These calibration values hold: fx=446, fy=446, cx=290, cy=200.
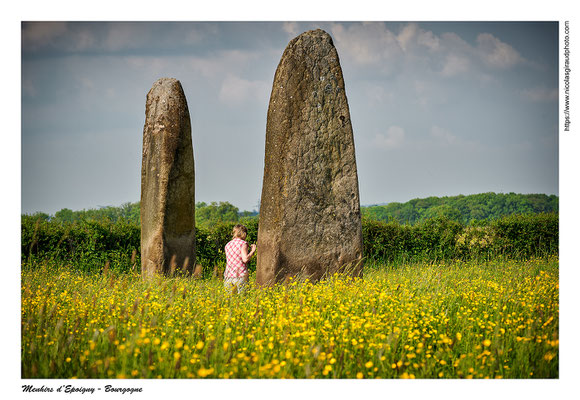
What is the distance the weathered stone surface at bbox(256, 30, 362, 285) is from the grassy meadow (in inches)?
25.3

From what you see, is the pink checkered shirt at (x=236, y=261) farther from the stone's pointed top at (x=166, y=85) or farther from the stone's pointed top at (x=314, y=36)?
the stone's pointed top at (x=166, y=85)

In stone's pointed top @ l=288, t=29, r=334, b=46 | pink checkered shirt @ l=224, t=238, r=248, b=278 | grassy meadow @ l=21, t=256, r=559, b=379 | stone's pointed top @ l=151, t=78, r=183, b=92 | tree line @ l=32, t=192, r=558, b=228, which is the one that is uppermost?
stone's pointed top @ l=288, t=29, r=334, b=46

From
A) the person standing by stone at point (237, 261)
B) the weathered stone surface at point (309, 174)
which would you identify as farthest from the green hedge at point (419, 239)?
the weathered stone surface at point (309, 174)

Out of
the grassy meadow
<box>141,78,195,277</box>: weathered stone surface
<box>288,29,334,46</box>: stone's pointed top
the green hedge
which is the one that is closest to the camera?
the grassy meadow

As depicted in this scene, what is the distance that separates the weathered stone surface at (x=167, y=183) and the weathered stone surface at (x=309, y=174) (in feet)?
8.03

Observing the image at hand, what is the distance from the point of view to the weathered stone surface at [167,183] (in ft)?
29.2

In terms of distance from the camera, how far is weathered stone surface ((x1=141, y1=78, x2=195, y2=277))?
891cm

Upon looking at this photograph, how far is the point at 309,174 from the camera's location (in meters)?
7.30

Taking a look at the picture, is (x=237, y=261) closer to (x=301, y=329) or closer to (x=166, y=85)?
(x=301, y=329)

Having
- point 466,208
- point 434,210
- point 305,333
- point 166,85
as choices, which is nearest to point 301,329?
point 305,333

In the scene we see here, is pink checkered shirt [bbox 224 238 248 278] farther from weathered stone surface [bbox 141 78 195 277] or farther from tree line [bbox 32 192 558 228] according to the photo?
tree line [bbox 32 192 558 228]

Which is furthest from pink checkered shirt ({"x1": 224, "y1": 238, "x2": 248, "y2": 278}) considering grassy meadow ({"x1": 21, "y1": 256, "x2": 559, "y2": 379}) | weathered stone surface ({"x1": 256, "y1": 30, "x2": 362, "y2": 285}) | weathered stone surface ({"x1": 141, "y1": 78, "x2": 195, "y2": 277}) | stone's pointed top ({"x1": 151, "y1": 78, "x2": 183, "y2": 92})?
stone's pointed top ({"x1": 151, "y1": 78, "x2": 183, "y2": 92})

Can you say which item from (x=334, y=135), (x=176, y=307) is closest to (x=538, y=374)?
(x=176, y=307)
